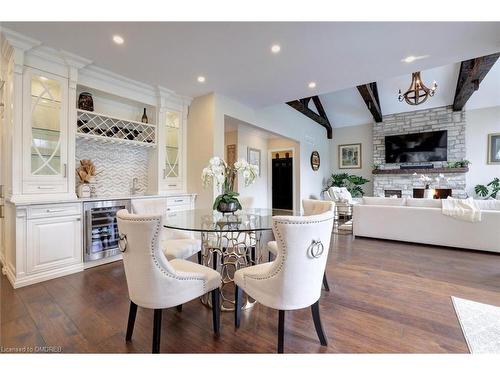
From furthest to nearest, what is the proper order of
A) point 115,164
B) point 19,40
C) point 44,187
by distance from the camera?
point 115,164 < point 44,187 < point 19,40

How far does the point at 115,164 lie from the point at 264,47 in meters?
2.75

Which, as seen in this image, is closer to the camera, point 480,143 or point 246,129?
point 246,129

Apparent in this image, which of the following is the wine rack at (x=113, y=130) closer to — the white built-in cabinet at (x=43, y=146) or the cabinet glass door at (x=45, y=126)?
the white built-in cabinet at (x=43, y=146)

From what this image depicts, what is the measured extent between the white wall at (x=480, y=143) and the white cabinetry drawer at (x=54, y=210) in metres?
9.29

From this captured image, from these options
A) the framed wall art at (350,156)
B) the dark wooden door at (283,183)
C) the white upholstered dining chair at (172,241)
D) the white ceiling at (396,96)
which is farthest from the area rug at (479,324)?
the framed wall art at (350,156)

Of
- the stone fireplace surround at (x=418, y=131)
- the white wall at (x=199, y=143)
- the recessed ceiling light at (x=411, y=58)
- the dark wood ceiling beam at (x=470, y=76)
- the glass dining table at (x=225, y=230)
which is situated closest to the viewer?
the glass dining table at (x=225, y=230)

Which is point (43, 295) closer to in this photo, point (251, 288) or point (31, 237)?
point (31, 237)

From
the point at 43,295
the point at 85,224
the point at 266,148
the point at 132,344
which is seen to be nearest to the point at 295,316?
the point at 132,344

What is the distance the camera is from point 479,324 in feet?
5.87

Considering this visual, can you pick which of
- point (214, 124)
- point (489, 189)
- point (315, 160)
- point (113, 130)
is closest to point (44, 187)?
point (113, 130)

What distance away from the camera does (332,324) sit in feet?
6.00

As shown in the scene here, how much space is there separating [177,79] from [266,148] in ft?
14.5

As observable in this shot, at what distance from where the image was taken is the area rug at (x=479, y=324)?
155 centimetres

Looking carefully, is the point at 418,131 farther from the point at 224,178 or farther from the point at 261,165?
the point at 224,178
